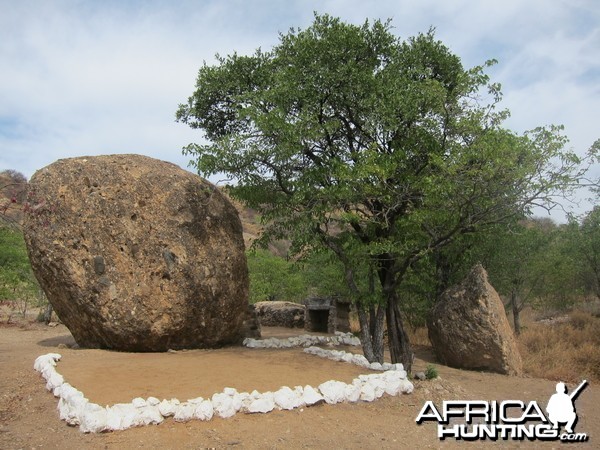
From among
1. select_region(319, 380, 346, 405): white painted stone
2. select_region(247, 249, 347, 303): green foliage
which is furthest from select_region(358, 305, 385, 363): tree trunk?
select_region(247, 249, 347, 303): green foliage

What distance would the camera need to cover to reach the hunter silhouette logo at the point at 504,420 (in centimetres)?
662

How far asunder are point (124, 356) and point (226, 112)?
626cm

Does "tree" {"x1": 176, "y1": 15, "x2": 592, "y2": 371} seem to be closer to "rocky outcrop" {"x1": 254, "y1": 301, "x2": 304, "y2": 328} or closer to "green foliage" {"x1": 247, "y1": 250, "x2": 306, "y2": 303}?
"rocky outcrop" {"x1": 254, "y1": 301, "x2": 304, "y2": 328}

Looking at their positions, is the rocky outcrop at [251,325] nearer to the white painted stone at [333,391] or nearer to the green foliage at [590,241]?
the white painted stone at [333,391]

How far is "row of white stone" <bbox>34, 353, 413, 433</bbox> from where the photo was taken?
5.99 m

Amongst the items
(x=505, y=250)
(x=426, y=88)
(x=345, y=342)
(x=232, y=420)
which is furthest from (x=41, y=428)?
(x=505, y=250)

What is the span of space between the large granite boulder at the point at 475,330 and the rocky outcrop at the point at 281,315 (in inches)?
294

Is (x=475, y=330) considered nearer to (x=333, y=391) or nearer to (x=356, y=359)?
(x=356, y=359)

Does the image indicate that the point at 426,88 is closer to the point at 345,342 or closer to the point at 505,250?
the point at 345,342

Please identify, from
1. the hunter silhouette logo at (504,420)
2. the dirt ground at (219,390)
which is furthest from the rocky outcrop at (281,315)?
the hunter silhouette logo at (504,420)

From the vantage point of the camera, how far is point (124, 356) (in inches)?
371

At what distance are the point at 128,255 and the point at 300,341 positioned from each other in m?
6.00

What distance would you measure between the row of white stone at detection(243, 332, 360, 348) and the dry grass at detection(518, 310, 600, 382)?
525 cm

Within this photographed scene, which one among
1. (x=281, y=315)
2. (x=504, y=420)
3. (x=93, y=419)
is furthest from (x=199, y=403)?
(x=281, y=315)
